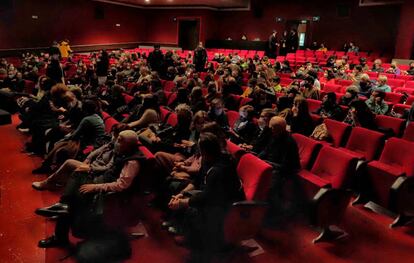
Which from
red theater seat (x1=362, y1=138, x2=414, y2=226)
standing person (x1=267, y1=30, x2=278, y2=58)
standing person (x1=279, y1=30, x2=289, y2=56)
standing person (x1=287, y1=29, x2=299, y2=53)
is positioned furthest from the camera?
standing person (x1=279, y1=30, x2=289, y2=56)

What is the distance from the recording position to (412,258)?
2.72 m

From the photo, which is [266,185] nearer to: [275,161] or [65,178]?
[275,161]

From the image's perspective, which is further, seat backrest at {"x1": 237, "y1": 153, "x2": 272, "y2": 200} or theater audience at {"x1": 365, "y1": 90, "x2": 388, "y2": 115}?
theater audience at {"x1": 365, "y1": 90, "x2": 388, "y2": 115}

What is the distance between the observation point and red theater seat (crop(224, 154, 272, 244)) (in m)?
2.49

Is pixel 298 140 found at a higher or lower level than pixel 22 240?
higher

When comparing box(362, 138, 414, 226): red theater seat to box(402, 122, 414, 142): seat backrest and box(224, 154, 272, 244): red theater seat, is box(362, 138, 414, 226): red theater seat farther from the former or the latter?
box(224, 154, 272, 244): red theater seat

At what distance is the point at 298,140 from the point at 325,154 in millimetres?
430

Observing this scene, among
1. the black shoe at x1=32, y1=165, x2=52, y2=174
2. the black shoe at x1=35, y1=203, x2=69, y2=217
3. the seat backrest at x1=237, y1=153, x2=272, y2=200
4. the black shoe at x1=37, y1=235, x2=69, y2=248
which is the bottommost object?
the black shoe at x1=37, y1=235, x2=69, y2=248

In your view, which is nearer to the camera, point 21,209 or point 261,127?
point 21,209

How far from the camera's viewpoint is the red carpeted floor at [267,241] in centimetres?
269

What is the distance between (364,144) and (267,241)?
1690 mm

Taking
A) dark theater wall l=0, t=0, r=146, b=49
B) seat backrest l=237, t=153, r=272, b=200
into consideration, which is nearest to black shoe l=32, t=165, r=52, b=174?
seat backrest l=237, t=153, r=272, b=200

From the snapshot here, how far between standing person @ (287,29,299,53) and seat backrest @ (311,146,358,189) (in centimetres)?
1371

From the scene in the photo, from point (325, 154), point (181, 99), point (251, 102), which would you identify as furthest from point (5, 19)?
point (325, 154)
